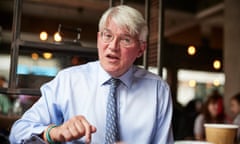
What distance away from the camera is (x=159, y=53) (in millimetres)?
2283

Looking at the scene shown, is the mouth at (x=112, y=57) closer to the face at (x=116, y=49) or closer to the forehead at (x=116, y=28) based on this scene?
the face at (x=116, y=49)

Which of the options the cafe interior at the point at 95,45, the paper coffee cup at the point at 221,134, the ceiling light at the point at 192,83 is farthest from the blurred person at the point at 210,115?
the ceiling light at the point at 192,83

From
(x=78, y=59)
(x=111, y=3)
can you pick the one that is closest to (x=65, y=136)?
(x=78, y=59)

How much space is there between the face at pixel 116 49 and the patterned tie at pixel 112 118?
79 mm

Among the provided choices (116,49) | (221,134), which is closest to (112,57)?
(116,49)

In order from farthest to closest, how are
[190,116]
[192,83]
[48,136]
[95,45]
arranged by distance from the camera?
[192,83], [190,116], [95,45], [48,136]

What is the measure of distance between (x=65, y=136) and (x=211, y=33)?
830cm

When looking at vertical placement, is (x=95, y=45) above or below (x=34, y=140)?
above

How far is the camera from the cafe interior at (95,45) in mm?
1867

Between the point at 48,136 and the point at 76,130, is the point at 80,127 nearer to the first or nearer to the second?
the point at 76,130

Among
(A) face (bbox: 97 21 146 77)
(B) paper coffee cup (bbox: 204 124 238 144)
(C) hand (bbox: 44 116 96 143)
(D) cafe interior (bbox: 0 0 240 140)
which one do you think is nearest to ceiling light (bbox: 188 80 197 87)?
(D) cafe interior (bbox: 0 0 240 140)

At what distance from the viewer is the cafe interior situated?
187 cm

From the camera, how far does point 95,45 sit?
1976 mm

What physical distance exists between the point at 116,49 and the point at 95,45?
60 cm
